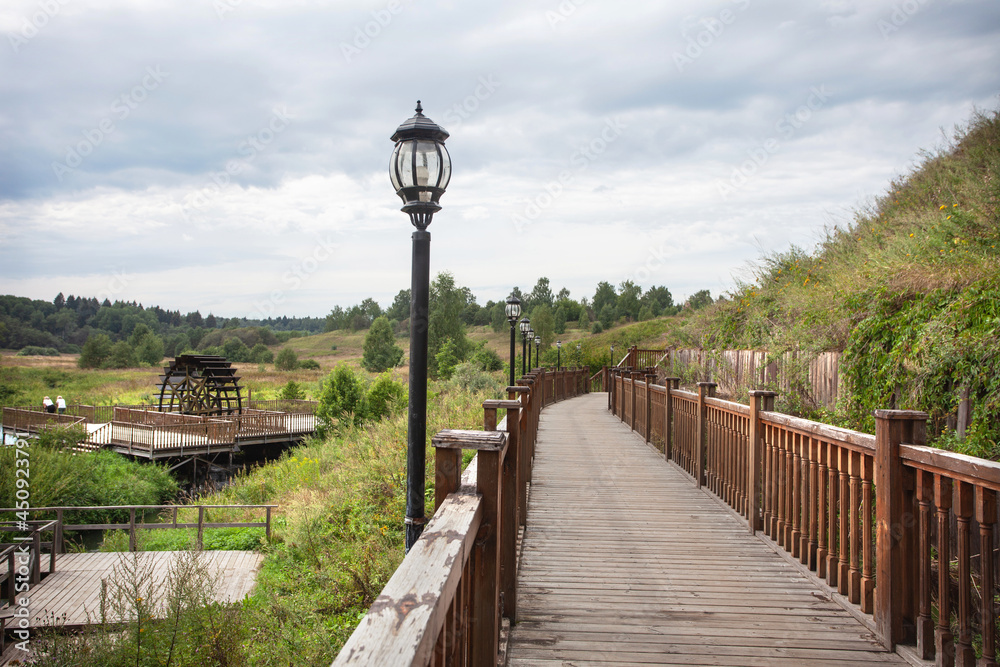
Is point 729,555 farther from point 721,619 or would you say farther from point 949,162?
point 949,162

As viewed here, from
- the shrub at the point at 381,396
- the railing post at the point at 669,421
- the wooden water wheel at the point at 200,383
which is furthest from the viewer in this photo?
the wooden water wheel at the point at 200,383

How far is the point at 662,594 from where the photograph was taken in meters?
3.71

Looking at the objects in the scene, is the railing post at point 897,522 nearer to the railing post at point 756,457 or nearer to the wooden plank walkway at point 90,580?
the railing post at point 756,457

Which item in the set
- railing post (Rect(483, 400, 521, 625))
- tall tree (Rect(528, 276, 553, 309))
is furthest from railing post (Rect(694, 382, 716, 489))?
tall tree (Rect(528, 276, 553, 309))

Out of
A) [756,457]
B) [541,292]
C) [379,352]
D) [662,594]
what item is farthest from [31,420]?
[541,292]

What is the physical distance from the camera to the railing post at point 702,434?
658 cm

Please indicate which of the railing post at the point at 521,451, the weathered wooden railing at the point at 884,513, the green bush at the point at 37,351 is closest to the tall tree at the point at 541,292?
the green bush at the point at 37,351

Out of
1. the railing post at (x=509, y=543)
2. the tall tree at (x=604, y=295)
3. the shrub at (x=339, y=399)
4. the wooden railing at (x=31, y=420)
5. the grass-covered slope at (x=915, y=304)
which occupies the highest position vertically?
the tall tree at (x=604, y=295)

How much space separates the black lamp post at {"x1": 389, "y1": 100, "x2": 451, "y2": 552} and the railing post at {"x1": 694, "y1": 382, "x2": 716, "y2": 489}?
4.20 meters

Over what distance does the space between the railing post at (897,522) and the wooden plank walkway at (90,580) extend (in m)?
7.53

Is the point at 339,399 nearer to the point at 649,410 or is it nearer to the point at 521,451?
the point at 649,410

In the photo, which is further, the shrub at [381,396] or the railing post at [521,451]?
the shrub at [381,396]

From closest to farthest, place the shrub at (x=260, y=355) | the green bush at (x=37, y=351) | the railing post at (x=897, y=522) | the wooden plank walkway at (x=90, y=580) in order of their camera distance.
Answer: the railing post at (x=897, y=522), the wooden plank walkway at (x=90, y=580), the green bush at (x=37, y=351), the shrub at (x=260, y=355)

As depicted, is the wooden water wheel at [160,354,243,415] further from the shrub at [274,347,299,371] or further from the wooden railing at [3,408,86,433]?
the shrub at [274,347,299,371]
